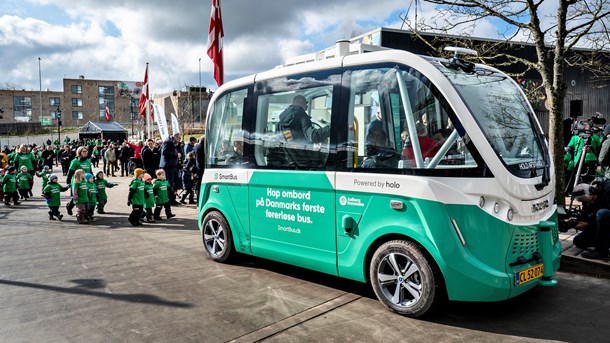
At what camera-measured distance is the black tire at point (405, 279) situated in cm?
433

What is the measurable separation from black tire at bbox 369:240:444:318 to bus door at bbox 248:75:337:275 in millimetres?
650

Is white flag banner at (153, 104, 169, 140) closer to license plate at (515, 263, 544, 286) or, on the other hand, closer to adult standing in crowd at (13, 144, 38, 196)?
adult standing in crowd at (13, 144, 38, 196)

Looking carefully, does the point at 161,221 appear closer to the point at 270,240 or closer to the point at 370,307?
the point at 270,240

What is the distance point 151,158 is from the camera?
44.8ft

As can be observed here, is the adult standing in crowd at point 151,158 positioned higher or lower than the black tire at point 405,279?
higher

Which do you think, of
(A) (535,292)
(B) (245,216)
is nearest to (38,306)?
(B) (245,216)

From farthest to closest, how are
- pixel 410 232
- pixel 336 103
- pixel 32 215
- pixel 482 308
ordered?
pixel 32 215 → pixel 336 103 → pixel 482 308 → pixel 410 232

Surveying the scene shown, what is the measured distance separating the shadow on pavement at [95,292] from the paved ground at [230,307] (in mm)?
13

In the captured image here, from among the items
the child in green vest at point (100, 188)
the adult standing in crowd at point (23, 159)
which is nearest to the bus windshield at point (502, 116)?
the child in green vest at point (100, 188)

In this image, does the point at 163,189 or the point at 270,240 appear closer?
the point at 270,240

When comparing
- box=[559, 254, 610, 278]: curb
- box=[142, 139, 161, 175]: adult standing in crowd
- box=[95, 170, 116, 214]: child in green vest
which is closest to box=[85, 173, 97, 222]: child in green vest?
box=[95, 170, 116, 214]: child in green vest

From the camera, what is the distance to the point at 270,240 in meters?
5.91

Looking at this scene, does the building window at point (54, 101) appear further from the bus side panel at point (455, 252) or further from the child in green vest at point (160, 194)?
the bus side panel at point (455, 252)

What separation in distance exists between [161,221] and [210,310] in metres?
6.31
